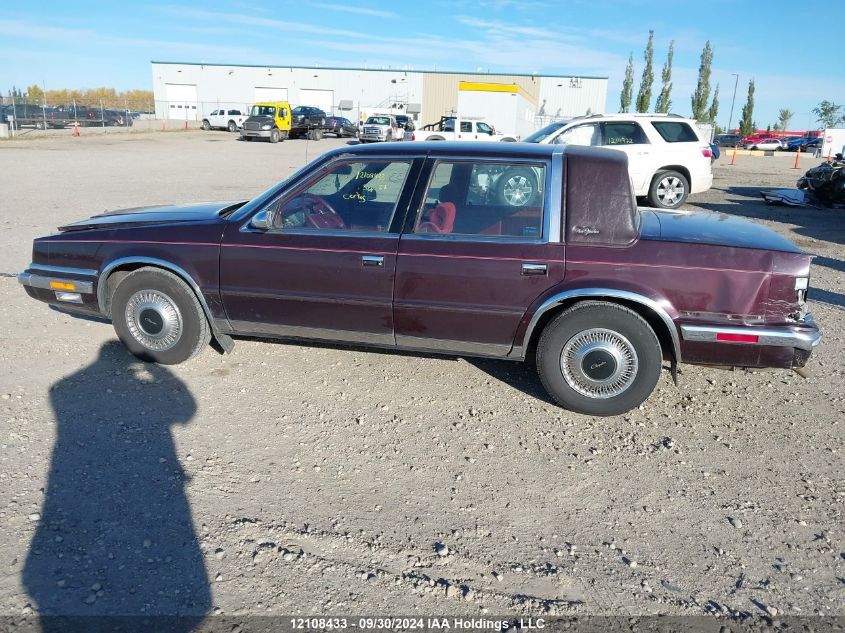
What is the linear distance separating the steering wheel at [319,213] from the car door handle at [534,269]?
1.27 metres

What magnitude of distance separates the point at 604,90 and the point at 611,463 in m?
66.4

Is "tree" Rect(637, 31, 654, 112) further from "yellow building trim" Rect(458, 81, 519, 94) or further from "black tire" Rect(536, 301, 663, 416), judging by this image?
"black tire" Rect(536, 301, 663, 416)

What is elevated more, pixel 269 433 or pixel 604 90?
pixel 604 90

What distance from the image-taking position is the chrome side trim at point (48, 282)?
184 inches

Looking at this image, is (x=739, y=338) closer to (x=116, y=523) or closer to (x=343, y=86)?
(x=116, y=523)

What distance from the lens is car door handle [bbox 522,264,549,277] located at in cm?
387

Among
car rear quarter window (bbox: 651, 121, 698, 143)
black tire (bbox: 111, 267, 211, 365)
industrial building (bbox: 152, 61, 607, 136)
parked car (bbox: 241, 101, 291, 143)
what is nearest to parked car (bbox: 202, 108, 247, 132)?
parked car (bbox: 241, 101, 291, 143)

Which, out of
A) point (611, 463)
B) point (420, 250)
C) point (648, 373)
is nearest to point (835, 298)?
point (648, 373)

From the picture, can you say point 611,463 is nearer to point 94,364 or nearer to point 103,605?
point 103,605

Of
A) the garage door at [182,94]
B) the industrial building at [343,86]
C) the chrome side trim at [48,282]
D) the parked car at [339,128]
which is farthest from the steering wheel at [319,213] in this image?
the garage door at [182,94]

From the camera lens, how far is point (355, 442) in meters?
3.71

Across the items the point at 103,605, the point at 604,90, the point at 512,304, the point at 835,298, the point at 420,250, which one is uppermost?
the point at 604,90

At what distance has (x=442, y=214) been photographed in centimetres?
414

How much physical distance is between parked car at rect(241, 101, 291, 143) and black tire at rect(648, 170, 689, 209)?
29.3 m
